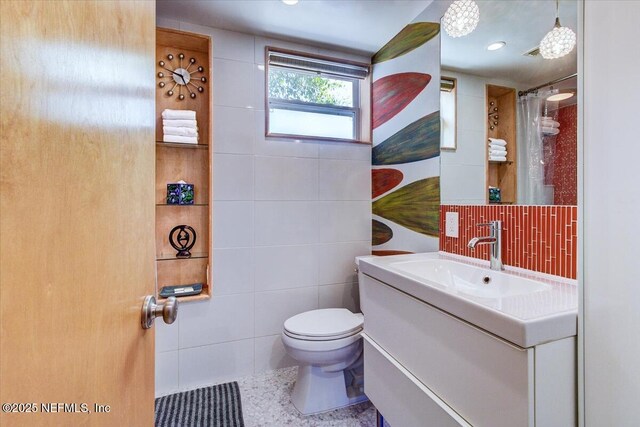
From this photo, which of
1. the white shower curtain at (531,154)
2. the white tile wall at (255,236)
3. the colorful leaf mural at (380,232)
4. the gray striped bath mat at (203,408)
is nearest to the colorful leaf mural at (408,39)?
the white tile wall at (255,236)

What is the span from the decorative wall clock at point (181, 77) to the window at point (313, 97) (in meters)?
0.46

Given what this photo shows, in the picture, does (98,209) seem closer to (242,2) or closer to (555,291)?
(555,291)

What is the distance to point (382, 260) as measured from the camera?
1431 mm

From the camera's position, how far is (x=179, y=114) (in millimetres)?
1805

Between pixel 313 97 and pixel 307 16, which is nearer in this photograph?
pixel 307 16

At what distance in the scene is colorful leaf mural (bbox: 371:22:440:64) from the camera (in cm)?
173

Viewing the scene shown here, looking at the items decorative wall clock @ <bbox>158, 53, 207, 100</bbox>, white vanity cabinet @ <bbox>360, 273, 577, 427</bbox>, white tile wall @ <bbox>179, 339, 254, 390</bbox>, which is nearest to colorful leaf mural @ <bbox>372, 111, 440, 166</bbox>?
white vanity cabinet @ <bbox>360, 273, 577, 427</bbox>

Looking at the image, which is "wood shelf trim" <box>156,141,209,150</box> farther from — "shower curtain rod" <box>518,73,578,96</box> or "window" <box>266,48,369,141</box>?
"shower curtain rod" <box>518,73,578,96</box>

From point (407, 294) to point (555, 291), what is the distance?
45 cm

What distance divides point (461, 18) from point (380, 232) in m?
1.38

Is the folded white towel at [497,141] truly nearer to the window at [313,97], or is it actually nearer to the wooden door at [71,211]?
the window at [313,97]

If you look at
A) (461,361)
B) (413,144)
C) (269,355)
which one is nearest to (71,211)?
(461,361)

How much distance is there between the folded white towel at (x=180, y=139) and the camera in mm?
1787

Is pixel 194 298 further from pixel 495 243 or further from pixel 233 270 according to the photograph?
pixel 495 243
